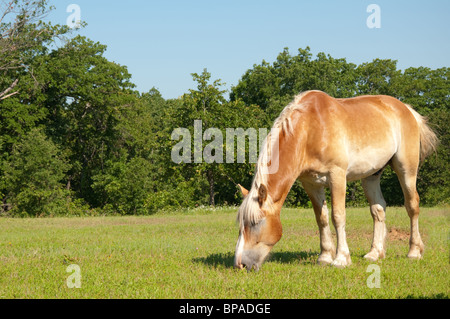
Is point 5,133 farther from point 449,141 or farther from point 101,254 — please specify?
point 449,141

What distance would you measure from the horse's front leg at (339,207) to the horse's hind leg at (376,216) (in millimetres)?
1009

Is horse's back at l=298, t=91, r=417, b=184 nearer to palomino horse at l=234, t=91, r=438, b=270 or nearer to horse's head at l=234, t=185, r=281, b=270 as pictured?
palomino horse at l=234, t=91, r=438, b=270

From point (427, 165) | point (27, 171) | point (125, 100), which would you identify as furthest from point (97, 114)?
point (427, 165)

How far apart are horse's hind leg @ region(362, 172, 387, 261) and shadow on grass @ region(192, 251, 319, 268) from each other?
1109 millimetres

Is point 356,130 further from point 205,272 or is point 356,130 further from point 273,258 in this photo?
point 205,272

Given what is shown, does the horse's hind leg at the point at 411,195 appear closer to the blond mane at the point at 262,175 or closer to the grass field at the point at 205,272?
the grass field at the point at 205,272

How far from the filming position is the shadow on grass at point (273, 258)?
7.57 meters

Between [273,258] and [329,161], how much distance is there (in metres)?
2.29

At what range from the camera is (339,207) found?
699cm

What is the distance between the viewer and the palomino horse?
6.30 meters

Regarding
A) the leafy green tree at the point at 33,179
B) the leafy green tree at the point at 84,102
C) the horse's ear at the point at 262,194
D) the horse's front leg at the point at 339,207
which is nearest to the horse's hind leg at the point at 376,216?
the horse's front leg at the point at 339,207

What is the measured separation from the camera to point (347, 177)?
7.51m

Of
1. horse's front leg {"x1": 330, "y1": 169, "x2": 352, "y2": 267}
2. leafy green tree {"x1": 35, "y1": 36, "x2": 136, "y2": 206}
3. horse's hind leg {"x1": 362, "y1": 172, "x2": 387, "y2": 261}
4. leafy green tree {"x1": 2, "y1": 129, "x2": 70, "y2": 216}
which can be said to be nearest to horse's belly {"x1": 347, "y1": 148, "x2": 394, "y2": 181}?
horse's front leg {"x1": 330, "y1": 169, "x2": 352, "y2": 267}
